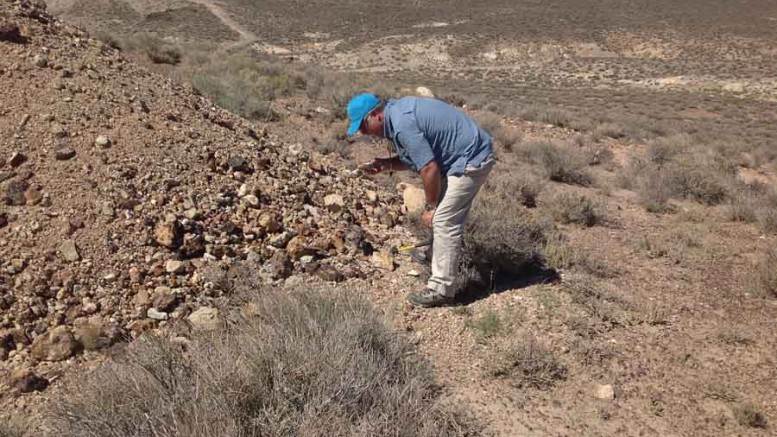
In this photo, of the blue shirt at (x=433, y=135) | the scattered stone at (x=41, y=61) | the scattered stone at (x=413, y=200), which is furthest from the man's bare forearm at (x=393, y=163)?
the scattered stone at (x=41, y=61)

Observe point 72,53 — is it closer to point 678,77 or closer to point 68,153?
point 68,153

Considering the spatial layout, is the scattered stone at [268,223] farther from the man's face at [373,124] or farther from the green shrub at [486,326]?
the green shrub at [486,326]

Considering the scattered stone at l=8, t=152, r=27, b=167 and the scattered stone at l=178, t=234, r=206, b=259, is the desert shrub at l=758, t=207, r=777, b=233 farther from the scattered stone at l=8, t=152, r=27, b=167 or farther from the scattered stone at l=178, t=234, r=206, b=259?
the scattered stone at l=8, t=152, r=27, b=167

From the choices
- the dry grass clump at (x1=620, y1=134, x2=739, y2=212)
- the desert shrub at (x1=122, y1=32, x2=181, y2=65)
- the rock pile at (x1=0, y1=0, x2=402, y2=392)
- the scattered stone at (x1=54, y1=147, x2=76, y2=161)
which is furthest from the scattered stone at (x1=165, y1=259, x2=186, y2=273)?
the desert shrub at (x1=122, y1=32, x2=181, y2=65)

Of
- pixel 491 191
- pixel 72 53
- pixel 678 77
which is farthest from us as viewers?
pixel 678 77

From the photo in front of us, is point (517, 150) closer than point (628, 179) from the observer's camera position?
No

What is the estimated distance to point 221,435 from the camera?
2039 mm

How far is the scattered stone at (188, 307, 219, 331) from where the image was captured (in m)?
3.44

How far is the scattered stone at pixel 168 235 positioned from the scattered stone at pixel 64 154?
926mm

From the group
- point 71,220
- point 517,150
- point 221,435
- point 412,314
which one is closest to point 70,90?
point 71,220

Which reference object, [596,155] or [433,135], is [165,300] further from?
[596,155]

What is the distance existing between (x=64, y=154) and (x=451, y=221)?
2.93 metres

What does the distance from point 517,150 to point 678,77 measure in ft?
92.8

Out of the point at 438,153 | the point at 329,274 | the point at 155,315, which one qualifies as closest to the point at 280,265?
the point at 329,274
